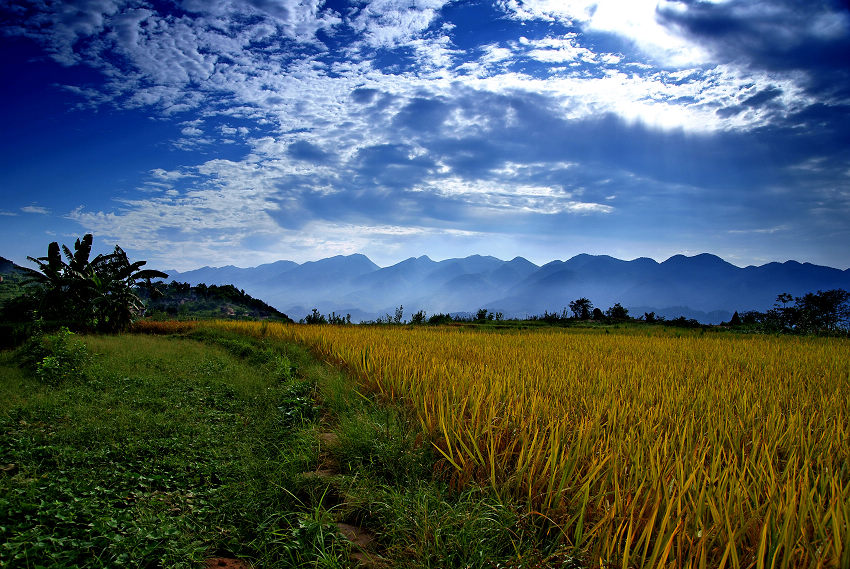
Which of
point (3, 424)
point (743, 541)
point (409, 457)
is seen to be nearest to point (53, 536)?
point (409, 457)

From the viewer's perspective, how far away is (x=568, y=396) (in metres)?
4.05

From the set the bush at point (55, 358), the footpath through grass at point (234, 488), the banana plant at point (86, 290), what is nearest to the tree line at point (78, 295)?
the banana plant at point (86, 290)

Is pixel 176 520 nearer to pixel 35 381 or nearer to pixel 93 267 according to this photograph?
pixel 35 381

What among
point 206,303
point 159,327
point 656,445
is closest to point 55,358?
point 656,445

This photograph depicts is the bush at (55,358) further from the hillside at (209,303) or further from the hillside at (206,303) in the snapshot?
the hillside at (209,303)

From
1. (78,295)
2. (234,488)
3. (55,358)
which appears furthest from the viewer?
(78,295)

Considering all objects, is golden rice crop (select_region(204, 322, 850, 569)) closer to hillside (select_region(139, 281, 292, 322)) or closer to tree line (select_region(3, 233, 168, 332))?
tree line (select_region(3, 233, 168, 332))

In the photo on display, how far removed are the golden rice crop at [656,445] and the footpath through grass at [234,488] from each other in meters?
0.27

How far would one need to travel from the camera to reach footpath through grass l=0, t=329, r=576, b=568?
218 centimetres

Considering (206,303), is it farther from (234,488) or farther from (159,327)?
(234,488)

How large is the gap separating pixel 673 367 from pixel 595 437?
405 cm

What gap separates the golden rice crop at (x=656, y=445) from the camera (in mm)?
1787

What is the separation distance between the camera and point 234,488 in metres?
3.19

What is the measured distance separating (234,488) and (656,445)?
300cm
